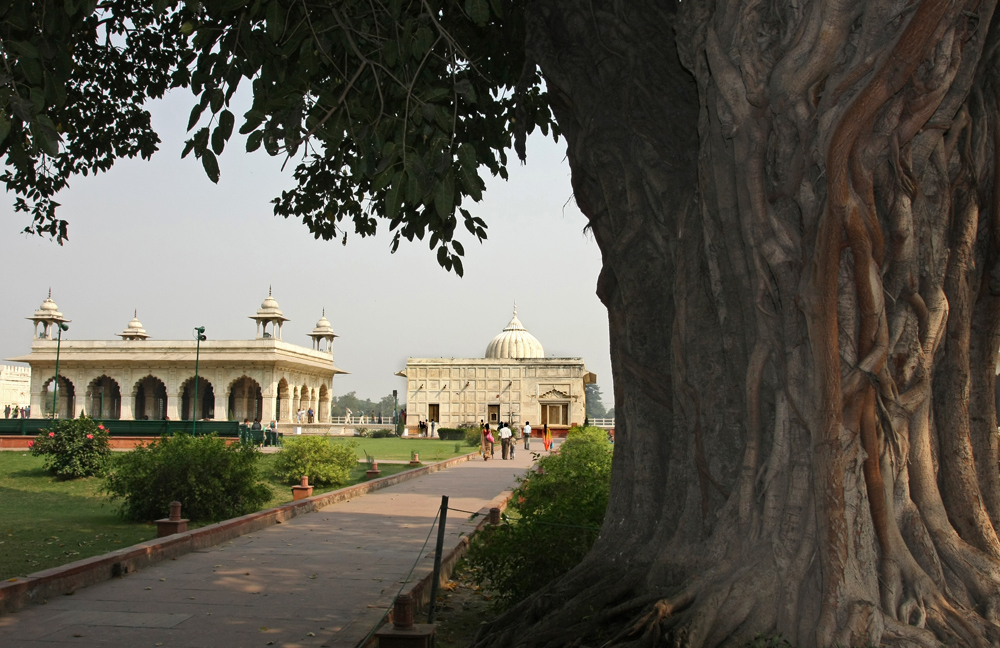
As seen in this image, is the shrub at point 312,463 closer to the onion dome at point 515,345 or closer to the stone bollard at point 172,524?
the stone bollard at point 172,524

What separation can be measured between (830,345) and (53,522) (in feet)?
28.6

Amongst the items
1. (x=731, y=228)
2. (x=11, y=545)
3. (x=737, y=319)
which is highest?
(x=731, y=228)

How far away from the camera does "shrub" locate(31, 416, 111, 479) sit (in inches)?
510

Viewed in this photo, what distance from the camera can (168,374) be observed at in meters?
48.2

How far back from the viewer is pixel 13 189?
7852 millimetres

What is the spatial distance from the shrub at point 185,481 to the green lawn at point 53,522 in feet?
1.03

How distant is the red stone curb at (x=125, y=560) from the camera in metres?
5.12

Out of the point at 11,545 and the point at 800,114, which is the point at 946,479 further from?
the point at 11,545

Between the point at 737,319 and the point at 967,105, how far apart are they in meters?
1.25

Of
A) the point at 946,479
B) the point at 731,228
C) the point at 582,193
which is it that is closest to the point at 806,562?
the point at 946,479

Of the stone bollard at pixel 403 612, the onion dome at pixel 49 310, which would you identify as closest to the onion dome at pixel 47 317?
the onion dome at pixel 49 310

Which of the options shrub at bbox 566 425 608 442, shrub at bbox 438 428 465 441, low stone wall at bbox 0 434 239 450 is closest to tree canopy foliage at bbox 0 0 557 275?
shrub at bbox 566 425 608 442

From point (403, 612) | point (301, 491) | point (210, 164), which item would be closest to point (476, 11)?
point (210, 164)

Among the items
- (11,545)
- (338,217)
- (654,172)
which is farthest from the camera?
(338,217)
